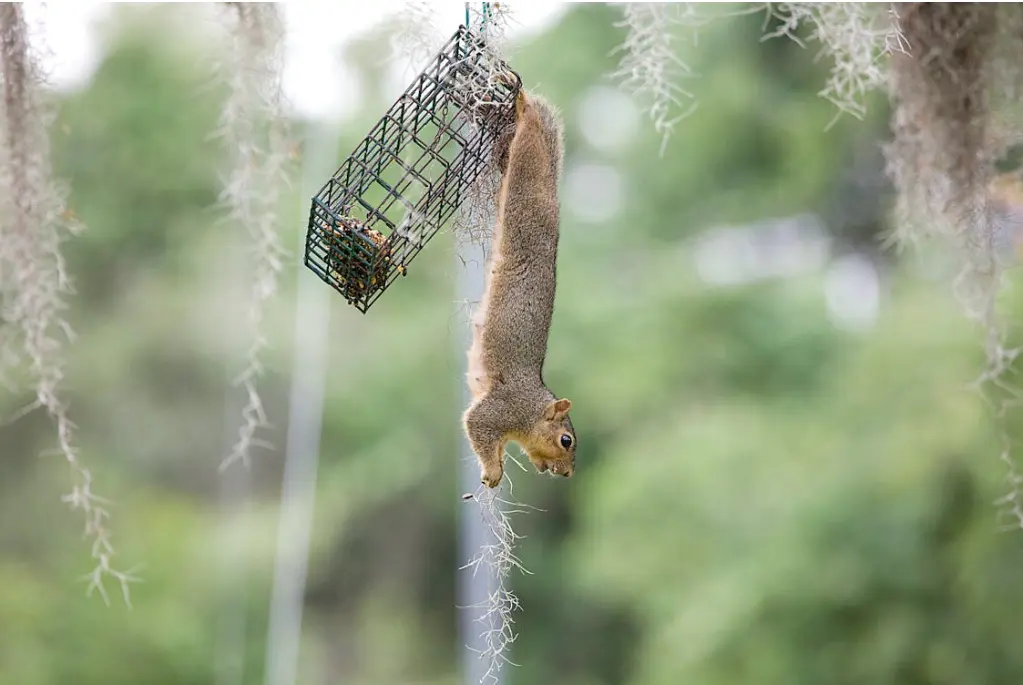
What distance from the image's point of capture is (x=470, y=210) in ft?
6.65

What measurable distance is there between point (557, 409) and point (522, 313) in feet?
0.74

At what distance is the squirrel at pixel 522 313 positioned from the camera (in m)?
2.06

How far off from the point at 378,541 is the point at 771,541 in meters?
3.57

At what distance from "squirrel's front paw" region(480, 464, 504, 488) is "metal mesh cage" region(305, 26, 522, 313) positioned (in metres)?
0.42

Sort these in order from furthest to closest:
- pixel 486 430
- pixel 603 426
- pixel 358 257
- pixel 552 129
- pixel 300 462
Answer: pixel 300 462 → pixel 603 426 → pixel 486 430 → pixel 552 129 → pixel 358 257

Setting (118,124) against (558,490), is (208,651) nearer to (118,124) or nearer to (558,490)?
(558,490)

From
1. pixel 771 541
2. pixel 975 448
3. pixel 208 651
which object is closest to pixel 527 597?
pixel 208 651

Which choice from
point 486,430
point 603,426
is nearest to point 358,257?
point 486,430

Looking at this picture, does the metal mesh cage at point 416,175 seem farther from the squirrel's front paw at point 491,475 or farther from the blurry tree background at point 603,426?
the blurry tree background at point 603,426

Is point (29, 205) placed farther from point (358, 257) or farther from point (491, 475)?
point (491, 475)

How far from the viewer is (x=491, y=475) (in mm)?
2168

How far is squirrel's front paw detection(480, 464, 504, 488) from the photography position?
2117 mm

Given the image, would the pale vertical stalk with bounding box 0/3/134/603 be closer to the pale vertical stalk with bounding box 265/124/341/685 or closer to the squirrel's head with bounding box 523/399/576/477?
the squirrel's head with bounding box 523/399/576/477

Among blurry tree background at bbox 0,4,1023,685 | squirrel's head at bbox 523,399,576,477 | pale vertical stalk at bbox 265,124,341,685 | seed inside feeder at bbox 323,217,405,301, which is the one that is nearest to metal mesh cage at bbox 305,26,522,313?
seed inside feeder at bbox 323,217,405,301
